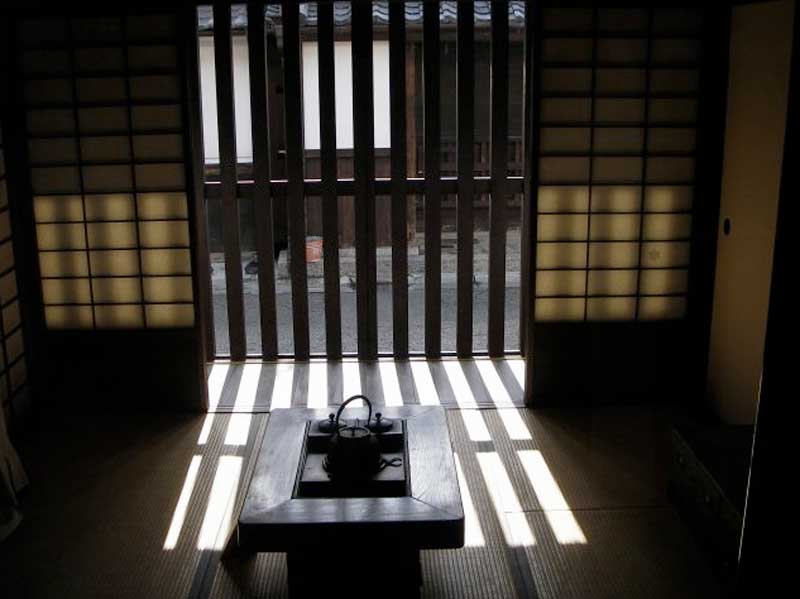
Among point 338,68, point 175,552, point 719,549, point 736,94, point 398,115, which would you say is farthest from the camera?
point 338,68

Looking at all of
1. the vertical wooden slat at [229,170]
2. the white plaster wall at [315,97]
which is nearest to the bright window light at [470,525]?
the vertical wooden slat at [229,170]

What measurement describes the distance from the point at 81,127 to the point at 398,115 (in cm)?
183

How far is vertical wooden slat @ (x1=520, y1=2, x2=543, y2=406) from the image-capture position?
457cm

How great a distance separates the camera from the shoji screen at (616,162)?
4.61m

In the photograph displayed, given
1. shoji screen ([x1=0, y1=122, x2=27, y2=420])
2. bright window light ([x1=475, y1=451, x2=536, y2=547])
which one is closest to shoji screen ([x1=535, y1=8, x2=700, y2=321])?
bright window light ([x1=475, y1=451, x2=536, y2=547])

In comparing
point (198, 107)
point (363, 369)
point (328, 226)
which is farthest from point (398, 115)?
point (363, 369)

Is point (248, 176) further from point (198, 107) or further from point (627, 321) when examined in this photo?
point (627, 321)

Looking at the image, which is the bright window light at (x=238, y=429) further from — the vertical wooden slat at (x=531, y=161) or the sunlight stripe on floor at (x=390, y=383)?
the vertical wooden slat at (x=531, y=161)

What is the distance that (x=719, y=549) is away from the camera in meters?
3.17

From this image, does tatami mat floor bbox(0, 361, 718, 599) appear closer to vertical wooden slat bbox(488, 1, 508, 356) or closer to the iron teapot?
the iron teapot

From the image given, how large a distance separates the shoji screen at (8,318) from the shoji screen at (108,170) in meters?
0.28

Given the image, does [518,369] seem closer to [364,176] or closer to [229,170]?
[364,176]

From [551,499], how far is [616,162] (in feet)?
6.49

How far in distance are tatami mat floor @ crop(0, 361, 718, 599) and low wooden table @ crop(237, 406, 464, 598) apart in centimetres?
10
